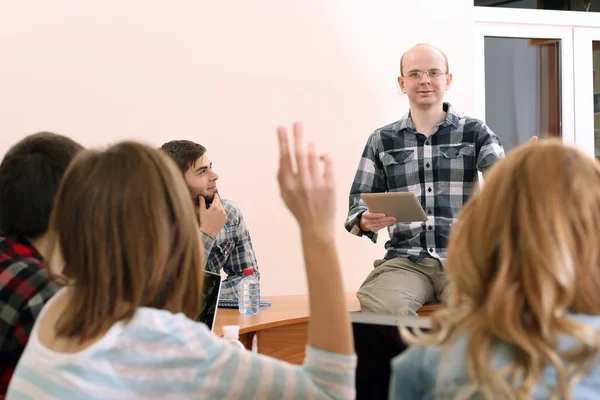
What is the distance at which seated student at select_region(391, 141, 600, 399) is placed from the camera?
35.7 inches

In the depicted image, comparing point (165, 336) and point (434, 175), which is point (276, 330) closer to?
point (434, 175)

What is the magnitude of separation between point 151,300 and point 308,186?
0.29 metres

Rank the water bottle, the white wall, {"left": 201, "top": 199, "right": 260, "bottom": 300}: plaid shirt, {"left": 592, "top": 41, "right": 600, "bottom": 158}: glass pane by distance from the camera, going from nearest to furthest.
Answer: the water bottle < {"left": 201, "top": 199, "right": 260, "bottom": 300}: plaid shirt < the white wall < {"left": 592, "top": 41, "right": 600, "bottom": 158}: glass pane

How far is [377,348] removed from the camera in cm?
112

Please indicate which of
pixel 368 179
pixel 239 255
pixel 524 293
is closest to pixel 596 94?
pixel 368 179

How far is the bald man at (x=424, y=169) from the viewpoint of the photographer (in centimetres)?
Result: 328

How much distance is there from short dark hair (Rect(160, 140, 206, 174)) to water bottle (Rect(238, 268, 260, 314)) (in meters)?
0.57

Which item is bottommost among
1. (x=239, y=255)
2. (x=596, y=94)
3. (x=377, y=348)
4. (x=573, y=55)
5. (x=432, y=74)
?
(x=239, y=255)

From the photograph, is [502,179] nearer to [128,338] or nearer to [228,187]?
[128,338]

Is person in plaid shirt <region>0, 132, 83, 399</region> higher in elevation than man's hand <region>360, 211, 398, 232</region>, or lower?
higher

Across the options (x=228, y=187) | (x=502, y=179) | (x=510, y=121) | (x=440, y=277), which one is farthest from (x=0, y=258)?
(x=510, y=121)

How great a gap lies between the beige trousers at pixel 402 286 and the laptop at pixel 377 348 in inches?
70.2

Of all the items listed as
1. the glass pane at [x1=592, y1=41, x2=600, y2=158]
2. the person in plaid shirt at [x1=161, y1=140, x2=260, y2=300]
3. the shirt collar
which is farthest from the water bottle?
the glass pane at [x1=592, y1=41, x2=600, y2=158]

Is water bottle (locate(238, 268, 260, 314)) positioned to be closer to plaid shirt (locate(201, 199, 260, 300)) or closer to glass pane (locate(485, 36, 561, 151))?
plaid shirt (locate(201, 199, 260, 300))
